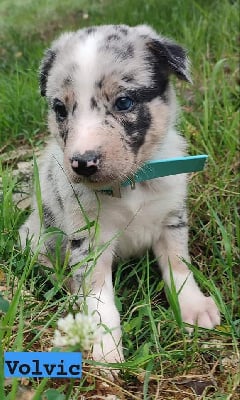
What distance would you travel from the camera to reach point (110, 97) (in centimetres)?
298

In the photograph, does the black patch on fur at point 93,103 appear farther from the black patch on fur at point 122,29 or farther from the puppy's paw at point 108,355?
the puppy's paw at point 108,355

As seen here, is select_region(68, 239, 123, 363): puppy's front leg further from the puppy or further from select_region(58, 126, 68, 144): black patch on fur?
select_region(58, 126, 68, 144): black patch on fur

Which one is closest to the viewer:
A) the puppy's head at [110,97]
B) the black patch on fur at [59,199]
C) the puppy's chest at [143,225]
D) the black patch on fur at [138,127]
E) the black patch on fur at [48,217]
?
the puppy's head at [110,97]

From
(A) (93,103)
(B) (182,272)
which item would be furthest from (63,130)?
(B) (182,272)

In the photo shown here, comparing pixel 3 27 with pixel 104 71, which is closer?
pixel 104 71

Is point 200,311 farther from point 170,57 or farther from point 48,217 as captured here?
point 170,57

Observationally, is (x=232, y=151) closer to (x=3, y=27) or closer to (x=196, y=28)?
(x=196, y=28)

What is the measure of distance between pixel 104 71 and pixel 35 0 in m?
4.06

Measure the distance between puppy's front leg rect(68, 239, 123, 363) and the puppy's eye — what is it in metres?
0.68

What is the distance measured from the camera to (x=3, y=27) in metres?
6.68

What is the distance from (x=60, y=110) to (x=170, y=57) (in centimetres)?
66

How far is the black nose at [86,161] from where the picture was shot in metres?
2.75

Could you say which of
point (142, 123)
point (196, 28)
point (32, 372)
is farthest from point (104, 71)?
point (196, 28)

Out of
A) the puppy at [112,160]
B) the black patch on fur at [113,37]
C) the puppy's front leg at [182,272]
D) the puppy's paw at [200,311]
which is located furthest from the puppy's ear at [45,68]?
the puppy's paw at [200,311]
